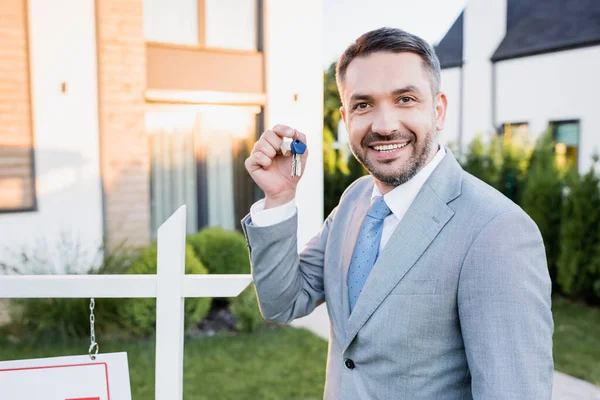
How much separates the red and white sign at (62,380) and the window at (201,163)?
6352 mm

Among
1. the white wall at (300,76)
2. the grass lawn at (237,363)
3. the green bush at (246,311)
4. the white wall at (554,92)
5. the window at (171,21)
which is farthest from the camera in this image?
the white wall at (554,92)

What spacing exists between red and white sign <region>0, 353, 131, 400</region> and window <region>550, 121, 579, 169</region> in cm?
1404

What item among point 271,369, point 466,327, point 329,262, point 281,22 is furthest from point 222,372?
point 281,22

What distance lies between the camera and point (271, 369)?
5363 millimetres

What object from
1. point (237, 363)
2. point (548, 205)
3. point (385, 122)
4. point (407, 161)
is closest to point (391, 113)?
point (385, 122)

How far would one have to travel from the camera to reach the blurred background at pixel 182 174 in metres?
5.78

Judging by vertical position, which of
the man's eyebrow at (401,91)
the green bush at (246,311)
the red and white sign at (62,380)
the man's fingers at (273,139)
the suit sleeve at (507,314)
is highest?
the man's eyebrow at (401,91)

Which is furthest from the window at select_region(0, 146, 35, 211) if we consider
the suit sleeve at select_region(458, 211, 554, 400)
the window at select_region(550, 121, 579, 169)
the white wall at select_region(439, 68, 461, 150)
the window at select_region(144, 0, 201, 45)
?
the white wall at select_region(439, 68, 461, 150)

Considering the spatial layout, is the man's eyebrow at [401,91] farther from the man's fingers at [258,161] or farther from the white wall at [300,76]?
the white wall at [300,76]

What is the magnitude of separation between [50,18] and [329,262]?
6.24 meters

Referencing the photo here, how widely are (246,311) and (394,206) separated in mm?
4983

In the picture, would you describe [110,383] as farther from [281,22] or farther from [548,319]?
[281,22]

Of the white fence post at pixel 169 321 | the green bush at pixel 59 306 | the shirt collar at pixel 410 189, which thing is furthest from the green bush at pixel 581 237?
the white fence post at pixel 169 321

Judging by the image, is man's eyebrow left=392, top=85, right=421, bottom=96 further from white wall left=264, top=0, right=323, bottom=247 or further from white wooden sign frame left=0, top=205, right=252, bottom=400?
white wall left=264, top=0, right=323, bottom=247
